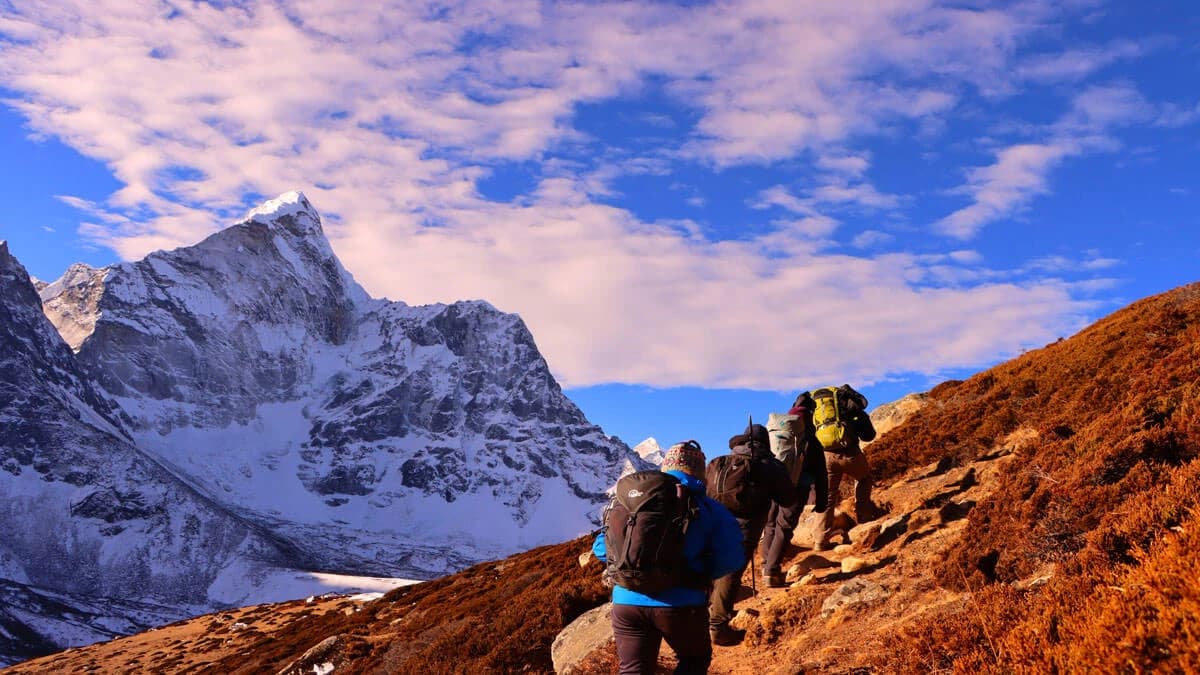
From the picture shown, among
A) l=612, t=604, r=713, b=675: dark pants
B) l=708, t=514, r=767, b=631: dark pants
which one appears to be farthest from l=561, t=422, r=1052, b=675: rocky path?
l=612, t=604, r=713, b=675: dark pants

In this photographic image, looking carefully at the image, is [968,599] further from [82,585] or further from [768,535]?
[82,585]

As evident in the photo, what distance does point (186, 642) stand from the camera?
1411 inches

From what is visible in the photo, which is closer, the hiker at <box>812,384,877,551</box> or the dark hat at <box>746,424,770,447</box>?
the dark hat at <box>746,424,770,447</box>

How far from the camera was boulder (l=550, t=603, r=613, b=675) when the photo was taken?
9414 mm

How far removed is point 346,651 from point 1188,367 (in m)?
17.7

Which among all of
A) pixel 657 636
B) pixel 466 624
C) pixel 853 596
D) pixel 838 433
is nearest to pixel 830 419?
pixel 838 433

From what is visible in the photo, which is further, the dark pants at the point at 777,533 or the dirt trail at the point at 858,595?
the dark pants at the point at 777,533

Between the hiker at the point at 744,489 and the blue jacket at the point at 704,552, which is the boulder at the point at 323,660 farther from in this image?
the blue jacket at the point at 704,552

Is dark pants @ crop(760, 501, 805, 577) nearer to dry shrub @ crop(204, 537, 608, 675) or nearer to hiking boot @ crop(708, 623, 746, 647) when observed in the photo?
hiking boot @ crop(708, 623, 746, 647)

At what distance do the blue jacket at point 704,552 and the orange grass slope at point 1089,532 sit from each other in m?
1.66

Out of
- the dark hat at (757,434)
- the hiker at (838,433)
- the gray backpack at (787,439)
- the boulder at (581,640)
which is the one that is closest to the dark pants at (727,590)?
the dark hat at (757,434)

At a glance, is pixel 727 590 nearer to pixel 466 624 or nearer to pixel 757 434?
pixel 757 434

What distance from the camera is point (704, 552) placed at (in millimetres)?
5219

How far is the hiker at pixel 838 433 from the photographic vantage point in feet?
33.7
